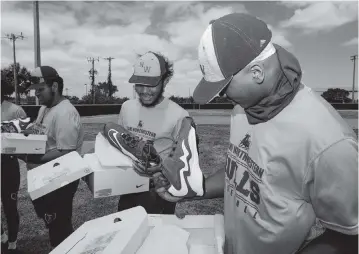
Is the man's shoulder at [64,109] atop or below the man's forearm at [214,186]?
atop

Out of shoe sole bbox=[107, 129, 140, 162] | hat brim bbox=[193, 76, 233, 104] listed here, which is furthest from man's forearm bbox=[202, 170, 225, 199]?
shoe sole bbox=[107, 129, 140, 162]

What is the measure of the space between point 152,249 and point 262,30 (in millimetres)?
826

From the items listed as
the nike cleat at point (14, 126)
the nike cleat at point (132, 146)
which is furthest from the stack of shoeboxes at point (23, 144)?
the nike cleat at point (132, 146)

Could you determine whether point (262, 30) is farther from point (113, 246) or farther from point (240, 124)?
point (113, 246)

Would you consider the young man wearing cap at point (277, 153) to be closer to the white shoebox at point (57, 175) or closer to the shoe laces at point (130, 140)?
the shoe laces at point (130, 140)

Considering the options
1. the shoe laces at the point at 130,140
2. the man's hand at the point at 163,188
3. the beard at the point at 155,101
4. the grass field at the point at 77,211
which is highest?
the beard at the point at 155,101

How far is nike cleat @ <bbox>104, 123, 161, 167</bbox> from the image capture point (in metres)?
1.82

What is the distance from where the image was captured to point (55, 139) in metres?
3.01

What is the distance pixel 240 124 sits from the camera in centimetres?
134

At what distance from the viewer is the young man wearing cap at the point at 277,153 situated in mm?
944

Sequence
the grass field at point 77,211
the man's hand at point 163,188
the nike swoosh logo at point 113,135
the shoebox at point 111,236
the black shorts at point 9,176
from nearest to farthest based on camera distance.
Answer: the shoebox at point 111,236 → the man's hand at point 163,188 → the nike swoosh logo at point 113,135 → the black shorts at point 9,176 → the grass field at point 77,211

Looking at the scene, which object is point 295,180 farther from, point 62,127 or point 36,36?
point 36,36

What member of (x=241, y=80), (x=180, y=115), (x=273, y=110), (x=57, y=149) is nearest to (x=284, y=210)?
(x=273, y=110)

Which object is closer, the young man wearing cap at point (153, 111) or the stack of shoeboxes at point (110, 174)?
the stack of shoeboxes at point (110, 174)
